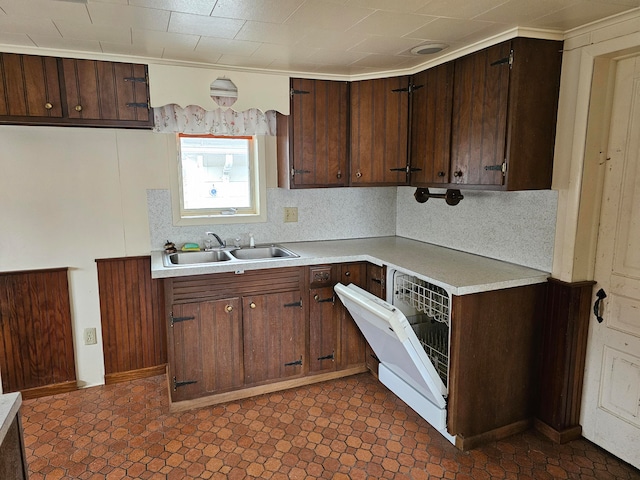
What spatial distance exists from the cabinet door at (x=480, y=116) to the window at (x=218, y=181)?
1.42 meters

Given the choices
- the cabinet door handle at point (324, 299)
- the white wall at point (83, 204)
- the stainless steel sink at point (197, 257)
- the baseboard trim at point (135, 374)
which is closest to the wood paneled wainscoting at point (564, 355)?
the cabinet door handle at point (324, 299)

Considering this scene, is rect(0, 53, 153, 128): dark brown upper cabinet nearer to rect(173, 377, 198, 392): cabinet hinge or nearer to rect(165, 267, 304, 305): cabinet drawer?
rect(165, 267, 304, 305): cabinet drawer

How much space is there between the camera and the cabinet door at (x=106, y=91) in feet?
7.93

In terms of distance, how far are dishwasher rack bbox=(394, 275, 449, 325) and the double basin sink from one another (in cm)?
72

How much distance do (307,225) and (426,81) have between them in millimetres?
1349

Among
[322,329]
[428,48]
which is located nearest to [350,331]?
[322,329]

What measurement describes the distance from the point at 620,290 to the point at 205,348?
7.51 ft

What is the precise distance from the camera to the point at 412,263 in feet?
8.48

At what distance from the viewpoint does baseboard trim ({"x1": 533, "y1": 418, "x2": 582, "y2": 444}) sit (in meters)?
2.27

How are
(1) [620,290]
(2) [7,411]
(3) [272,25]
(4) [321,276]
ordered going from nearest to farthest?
(2) [7,411] < (3) [272,25] < (1) [620,290] < (4) [321,276]

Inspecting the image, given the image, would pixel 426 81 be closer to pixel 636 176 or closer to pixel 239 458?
pixel 636 176

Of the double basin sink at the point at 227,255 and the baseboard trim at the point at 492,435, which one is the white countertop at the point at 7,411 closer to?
the double basin sink at the point at 227,255

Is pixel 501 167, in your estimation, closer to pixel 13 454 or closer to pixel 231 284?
pixel 231 284

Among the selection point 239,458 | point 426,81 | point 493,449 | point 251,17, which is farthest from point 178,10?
point 493,449
